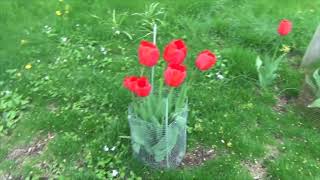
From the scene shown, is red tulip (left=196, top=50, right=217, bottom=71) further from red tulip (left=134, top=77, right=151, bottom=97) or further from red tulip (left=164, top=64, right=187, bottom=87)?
red tulip (left=134, top=77, right=151, bottom=97)

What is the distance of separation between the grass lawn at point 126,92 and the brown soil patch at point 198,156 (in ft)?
0.07

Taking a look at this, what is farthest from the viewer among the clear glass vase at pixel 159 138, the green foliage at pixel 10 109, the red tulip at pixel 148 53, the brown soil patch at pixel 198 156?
the green foliage at pixel 10 109

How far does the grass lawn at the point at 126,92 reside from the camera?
11.4 feet

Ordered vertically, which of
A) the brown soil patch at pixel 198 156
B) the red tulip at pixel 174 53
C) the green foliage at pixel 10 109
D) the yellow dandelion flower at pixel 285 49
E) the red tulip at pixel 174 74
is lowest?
the brown soil patch at pixel 198 156

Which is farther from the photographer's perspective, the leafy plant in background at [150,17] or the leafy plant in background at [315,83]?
the leafy plant in background at [150,17]

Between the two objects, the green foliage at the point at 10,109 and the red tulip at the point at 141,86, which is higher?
the red tulip at the point at 141,86

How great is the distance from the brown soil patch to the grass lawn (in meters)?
0.02

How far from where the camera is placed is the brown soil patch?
3.47 metres

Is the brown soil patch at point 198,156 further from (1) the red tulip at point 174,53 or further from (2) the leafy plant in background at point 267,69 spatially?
(1) the red tulip at point 174,53

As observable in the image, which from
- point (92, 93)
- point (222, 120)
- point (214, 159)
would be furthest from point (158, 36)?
point (214, 159)

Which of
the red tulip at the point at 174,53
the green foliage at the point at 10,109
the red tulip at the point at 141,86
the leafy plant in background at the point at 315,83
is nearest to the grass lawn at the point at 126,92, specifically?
the green foliage at the point at 10,109

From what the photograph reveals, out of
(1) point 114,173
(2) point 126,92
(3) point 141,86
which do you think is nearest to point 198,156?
(1) point 114,173

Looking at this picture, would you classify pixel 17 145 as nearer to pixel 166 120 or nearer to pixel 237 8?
pixel 166 120

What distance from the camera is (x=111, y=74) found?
4285mm
